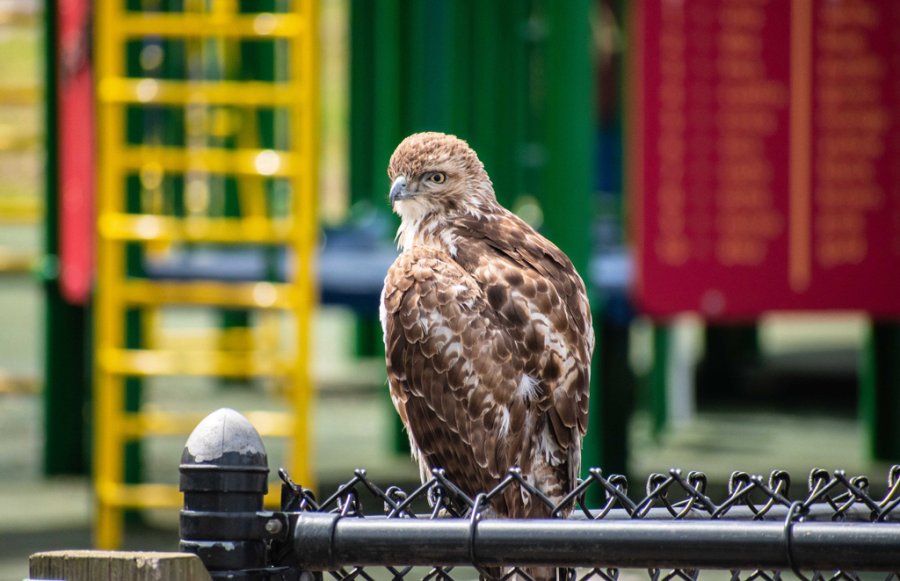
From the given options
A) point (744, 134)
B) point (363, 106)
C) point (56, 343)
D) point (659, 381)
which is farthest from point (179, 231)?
point (363, 106)

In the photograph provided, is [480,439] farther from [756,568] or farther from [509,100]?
[509,100]

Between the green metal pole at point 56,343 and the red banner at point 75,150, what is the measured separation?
0.05 metres

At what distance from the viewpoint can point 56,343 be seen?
23.3 ft

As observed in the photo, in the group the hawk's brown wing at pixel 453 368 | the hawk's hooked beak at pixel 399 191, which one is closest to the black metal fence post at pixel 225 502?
the hawk's brown wing at pixel 453 368

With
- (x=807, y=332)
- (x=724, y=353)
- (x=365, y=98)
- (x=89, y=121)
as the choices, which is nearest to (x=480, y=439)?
(x=89, y=121)

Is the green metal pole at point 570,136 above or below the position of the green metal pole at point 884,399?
above

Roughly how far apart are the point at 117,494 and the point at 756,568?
4.01m

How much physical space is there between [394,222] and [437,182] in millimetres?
5032

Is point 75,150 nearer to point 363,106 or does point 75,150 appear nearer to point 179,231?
point 179,231

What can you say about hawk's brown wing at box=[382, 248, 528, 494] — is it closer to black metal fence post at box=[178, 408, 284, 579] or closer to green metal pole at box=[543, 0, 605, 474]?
black metal fence post at box=[178, 408, 284, 579]

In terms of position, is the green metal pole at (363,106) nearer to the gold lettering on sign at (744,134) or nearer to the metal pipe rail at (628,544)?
the gold lettering on sign at (744,134)

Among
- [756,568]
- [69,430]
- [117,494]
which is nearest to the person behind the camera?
[756,568]

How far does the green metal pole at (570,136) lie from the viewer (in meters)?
5.55

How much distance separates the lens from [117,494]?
545 centimetres
